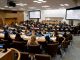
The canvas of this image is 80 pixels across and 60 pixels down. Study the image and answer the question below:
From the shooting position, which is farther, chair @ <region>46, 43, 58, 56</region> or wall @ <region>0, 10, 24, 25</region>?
wall @ <region>0, 10, 24, 25</region>

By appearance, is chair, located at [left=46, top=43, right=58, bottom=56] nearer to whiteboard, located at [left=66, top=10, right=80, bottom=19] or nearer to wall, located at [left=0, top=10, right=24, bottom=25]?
whiteboard, located at [left=66, top=10, right=80, bottom=19]

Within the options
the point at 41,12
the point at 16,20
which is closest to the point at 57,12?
the point at 41,12

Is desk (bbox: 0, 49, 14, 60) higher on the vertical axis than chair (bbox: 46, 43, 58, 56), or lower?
higher

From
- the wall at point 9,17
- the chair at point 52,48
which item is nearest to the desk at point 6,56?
the chair at point 52,48

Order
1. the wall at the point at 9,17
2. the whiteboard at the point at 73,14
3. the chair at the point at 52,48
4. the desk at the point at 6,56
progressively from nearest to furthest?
1. the desk at the point at 6,56
2. the chair at the point at 52,48
3. the whiteboard at the point at 73,14
4. the wall at the point at 9,17

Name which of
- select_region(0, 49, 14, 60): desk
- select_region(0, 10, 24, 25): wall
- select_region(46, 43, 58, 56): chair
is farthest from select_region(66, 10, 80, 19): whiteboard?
select_region(0, 49, 14, 60): desk

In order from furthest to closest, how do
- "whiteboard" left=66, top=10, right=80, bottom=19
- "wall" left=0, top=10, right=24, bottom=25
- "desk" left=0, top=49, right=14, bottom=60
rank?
"wall" left=0, top=10, right=24, bottom=25 < "whiteboard" left=66, top=10, right=80, bottom=19 < "desk" left=0, top=49, right=14, bottom=60

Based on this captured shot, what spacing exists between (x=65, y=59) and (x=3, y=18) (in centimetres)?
1594

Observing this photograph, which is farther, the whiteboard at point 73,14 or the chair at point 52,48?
the whiteboard at point 73,14

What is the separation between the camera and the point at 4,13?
22406 mm

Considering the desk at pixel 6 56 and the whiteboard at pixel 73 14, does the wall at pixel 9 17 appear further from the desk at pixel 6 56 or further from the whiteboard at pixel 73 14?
the desk at pixel 6 56

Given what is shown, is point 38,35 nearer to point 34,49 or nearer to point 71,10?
point 34,49

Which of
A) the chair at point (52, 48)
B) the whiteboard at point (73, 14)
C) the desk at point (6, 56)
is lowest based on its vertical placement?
the chair at point (52, 48)

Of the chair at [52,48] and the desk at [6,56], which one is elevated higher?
the desk at [6,56]
